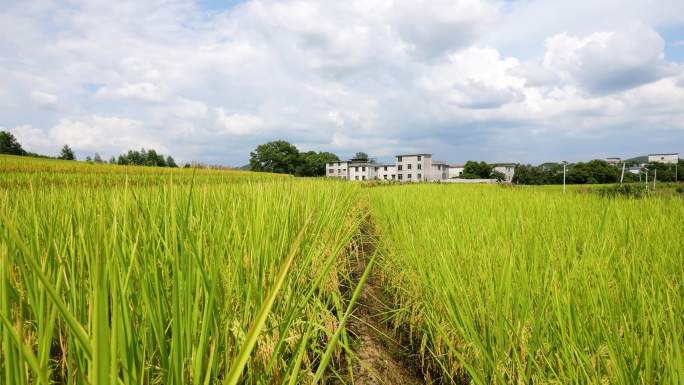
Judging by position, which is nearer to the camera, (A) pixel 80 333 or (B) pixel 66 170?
(A) pixel 80 333

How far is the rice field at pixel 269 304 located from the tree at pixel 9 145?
71758 mm

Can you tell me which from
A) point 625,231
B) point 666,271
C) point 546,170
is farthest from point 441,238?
point 546,170

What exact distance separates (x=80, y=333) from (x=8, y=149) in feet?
245

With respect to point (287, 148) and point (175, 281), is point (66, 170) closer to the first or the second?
point (175, 281)

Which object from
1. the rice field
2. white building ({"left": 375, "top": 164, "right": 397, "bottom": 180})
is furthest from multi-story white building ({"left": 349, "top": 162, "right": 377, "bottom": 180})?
the rice field

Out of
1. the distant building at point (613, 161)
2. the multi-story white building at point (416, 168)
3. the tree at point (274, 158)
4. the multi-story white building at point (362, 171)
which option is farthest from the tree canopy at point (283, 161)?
the distant building at point (613, 161)

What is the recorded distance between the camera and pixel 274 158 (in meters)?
70.0

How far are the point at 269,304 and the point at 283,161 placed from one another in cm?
7078

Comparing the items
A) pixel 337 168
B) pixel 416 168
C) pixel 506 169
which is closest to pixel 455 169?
pixel 506 169

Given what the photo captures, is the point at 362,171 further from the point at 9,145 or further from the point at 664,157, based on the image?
the point at 664,157

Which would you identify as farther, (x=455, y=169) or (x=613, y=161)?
(x=455, y=169)

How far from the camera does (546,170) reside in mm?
72312

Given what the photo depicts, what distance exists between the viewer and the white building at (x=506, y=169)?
8345 cm

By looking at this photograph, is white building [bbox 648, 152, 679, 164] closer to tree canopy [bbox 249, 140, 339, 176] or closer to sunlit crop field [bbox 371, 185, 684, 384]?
tree canopy [bbox 249, 140, 339, 176]
